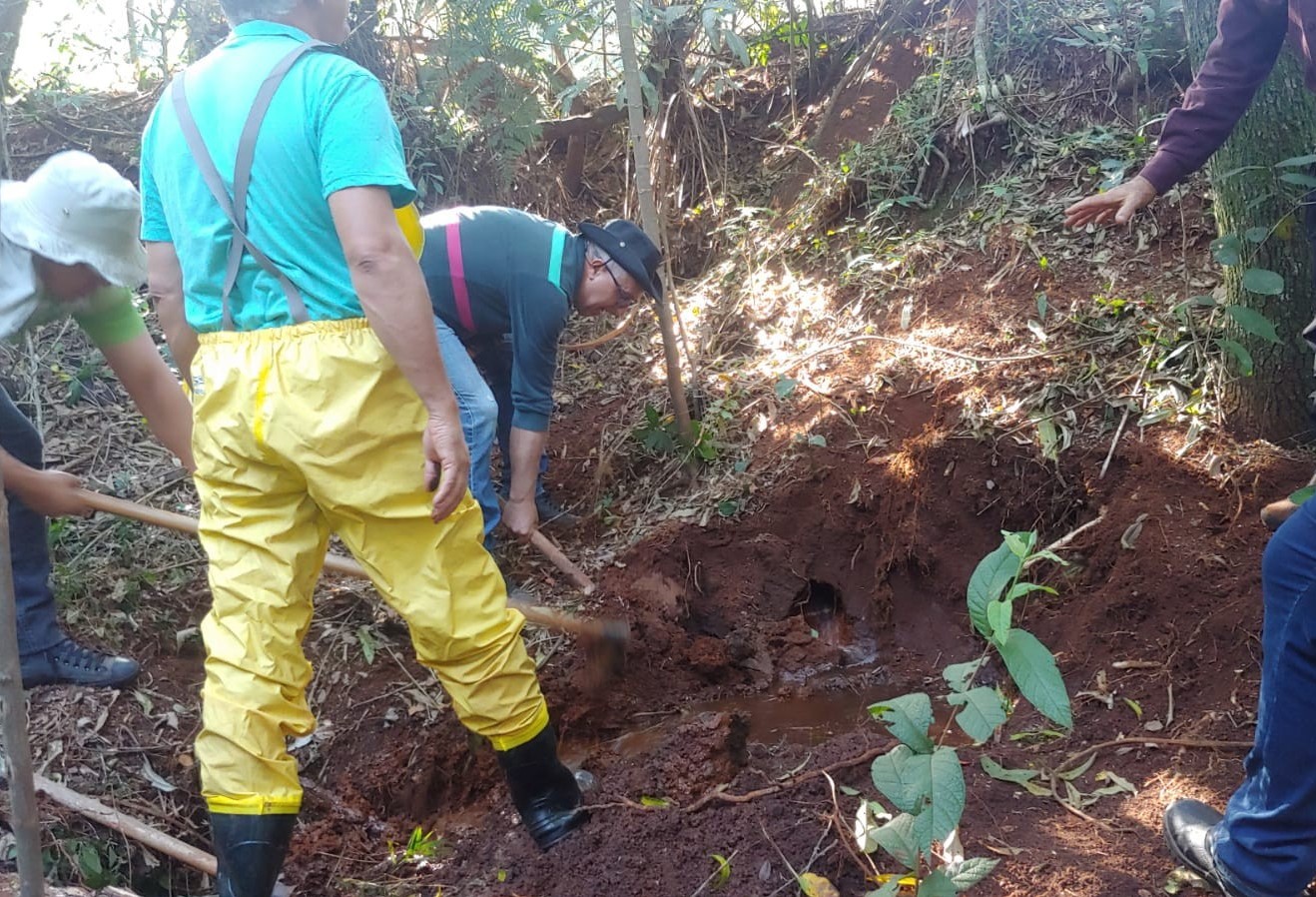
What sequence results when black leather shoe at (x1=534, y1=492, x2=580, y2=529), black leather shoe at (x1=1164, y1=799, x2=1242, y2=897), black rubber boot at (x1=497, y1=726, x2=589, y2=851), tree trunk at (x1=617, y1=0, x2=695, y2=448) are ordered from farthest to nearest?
black leather shoe at (x1=534, y1=492, x2=580, y2=529) → tree trunk at (x1=617, y1=0, x2=695, y2=448) → black rubber boot at (x1=497, y1=726, x2=589, y2=851) → black leather shoe at (x1=1164, y1=799, x2=1242, y2=897)

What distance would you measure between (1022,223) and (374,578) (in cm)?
347

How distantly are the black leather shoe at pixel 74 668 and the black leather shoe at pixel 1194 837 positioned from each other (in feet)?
9.77

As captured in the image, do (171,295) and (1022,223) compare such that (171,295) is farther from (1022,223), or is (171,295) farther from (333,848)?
(1022,223)

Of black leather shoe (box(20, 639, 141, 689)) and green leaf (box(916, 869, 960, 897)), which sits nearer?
green leaf (box(916, 869, 960, 897))

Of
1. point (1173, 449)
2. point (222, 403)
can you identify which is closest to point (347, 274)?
point (222, 403)

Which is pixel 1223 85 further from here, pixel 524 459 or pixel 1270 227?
pixel 524 459

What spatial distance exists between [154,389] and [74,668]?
99 centimetres

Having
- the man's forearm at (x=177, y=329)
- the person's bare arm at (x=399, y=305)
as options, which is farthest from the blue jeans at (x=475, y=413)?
the person's bare arm at (x=399, y=305)

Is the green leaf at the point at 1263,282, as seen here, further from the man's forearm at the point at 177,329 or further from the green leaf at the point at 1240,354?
the man's forearm at the point at 177,329

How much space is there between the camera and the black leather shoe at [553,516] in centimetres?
433

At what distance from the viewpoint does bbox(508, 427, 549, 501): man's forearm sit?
11.2 feet

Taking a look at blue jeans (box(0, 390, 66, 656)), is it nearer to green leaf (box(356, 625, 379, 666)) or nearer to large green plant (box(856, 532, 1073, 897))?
green leaf (box(356, 625, 379, 666))

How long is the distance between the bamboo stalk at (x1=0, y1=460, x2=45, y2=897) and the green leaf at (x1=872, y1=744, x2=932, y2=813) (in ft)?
4.28

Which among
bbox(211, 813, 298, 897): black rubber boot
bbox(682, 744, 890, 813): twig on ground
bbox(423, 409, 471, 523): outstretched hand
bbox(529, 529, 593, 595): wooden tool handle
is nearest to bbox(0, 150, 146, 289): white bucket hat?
bbox(423, 409, 471, 523): outstretched hand
